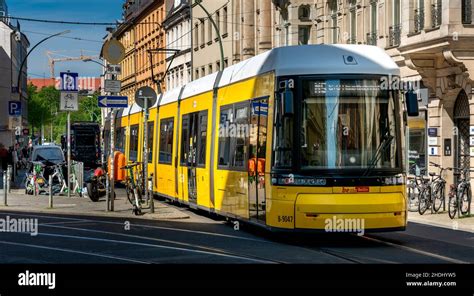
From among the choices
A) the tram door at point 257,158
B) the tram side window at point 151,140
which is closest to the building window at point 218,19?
the tram side window at point 151,140

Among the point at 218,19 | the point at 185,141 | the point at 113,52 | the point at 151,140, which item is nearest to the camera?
the point at 113,52

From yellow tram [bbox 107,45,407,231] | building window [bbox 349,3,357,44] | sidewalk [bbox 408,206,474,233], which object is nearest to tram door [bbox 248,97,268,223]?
yellow tram [bbox 107,45,407,231]

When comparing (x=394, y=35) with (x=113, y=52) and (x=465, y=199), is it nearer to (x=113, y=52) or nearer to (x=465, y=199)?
(x=465, y=199)

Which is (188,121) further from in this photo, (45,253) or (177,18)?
(177,18)

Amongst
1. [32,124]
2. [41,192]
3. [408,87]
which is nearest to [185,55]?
[41,192]

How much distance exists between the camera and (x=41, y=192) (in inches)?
1305

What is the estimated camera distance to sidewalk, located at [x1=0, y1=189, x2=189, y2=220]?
23109 millimetres

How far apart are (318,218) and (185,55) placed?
205ft

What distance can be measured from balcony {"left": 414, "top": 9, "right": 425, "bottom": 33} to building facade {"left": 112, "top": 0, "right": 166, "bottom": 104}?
2116 inches

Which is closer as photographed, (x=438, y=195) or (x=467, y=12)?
(x=438, y=195)

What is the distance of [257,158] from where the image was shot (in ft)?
55.6

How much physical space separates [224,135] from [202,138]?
2.23 m

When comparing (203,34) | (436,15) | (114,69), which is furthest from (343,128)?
(203,34)
